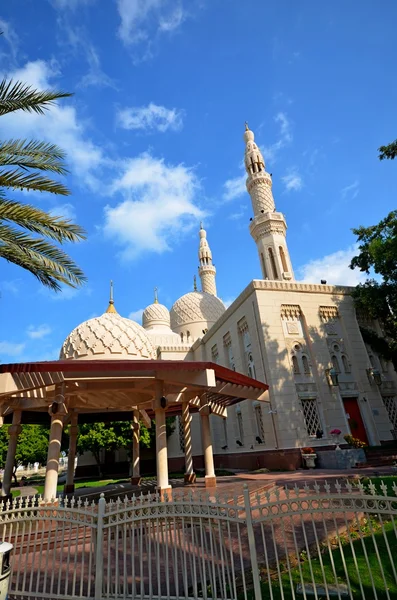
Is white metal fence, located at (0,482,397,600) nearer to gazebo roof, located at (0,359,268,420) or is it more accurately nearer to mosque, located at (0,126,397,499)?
gazebo roof, located at (0,359,268,420)

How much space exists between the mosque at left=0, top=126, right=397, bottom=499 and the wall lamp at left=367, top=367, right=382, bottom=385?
0.05 meters

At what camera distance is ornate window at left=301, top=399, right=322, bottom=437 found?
17.1m

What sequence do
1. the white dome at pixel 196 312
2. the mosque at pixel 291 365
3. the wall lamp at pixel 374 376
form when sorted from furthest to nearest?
the white dome at pixel 196 312 < the wall lamp at pixel 374 376 < the mosque at pixel 291 365

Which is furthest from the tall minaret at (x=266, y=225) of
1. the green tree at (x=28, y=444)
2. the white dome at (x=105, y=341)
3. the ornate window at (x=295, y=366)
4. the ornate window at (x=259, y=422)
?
the green tree at (x=28, y=444)

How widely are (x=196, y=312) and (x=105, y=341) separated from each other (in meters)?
24.2

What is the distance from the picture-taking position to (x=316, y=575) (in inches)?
187

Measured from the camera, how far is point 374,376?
19.0m

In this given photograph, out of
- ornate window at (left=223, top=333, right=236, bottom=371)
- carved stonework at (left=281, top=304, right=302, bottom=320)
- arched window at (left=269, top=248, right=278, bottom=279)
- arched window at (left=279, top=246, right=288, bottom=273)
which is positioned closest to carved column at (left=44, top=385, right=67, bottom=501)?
carved stonework at (left=281, top=304, right=302, bottom=320)

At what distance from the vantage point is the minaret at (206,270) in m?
39.9

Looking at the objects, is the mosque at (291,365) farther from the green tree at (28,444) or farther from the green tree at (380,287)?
the green tree at (28,444)

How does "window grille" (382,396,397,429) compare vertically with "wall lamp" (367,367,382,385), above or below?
below

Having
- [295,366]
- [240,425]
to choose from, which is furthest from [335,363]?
[240,425]

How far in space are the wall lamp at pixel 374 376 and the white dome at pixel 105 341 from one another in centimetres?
1268

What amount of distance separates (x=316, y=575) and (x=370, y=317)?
18902 millimetres
